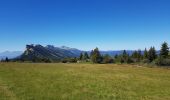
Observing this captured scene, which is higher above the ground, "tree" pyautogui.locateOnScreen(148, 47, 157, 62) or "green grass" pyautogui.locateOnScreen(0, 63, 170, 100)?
"tree" pyautogui.locateOnScreen(148, 47, 157, 62)

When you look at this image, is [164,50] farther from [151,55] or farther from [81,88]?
[81,88]

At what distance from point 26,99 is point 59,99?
2885mm

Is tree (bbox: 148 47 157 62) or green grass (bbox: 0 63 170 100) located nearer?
green grass (bbox: 0 63 170 100)

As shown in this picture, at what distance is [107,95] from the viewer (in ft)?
79.4

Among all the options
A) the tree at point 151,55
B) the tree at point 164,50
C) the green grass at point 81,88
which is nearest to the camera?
the green grass at point 81,88

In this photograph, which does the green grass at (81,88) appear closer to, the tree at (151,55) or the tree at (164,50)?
the tree at (164,50)

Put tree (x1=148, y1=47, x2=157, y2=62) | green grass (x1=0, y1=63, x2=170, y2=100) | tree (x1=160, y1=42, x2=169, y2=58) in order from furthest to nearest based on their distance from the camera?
tree (x1=148, y1=47, x2=157, y2=62) → tree (x1=160, y1=42, x2=169, y2=58) → green grass (x1=0, y1=63, x2=170, y2=100)

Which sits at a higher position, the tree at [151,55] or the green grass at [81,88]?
the tree at [151,55]

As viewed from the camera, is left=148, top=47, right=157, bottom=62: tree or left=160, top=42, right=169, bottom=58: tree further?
left=148, top=47, right=157, bottom=62: tree

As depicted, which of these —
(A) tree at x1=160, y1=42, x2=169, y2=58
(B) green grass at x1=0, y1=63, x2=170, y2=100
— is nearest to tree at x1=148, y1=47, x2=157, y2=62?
(A) tree at x1=160, y1=42, x2=169, y2=58

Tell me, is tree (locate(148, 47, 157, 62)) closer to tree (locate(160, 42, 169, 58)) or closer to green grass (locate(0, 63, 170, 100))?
tree (locate(160, 42, 169, 58))

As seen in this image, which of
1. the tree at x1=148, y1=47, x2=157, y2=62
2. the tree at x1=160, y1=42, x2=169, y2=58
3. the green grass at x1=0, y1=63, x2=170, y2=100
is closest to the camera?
the green grass at x1=0, y1=63, x2=170, y2=100

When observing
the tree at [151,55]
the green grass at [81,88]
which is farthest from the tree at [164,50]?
the green grass at [81,88]

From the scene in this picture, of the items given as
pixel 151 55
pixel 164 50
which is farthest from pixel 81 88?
pixel 151 55
